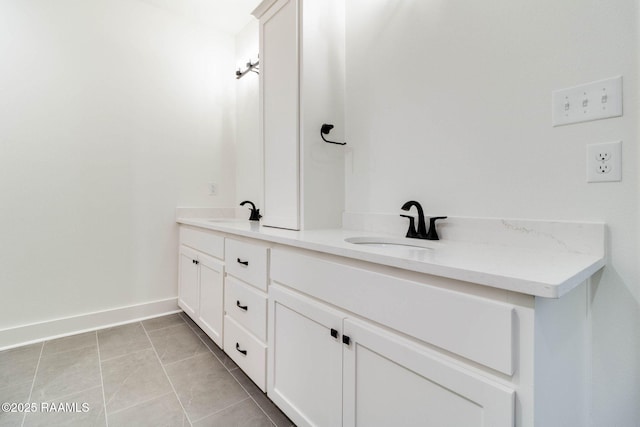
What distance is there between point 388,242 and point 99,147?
220 cm

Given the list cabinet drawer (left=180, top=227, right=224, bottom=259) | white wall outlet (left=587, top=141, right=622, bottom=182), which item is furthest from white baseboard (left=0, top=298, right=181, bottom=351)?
white wall outlet (left=587, top=141, right=622, bottom=182)

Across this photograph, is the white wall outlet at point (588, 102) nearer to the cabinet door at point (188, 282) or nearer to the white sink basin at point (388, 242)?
the white sink basin at point (388, 242)

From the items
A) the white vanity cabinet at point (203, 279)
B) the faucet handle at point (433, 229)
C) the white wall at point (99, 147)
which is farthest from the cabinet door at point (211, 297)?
the faucet handle at point (433, 229)

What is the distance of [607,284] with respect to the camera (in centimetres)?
82

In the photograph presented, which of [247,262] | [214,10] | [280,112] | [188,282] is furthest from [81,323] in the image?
[214,10]

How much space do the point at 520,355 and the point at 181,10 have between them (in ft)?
10.1

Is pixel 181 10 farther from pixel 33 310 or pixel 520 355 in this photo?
pixel 520 355

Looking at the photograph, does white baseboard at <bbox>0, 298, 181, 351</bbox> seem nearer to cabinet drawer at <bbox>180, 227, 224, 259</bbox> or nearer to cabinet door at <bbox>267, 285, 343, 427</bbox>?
cabinet drawer at <bbox>180, 227, 224, 259</bbox>

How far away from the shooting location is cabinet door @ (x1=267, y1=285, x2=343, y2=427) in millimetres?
943

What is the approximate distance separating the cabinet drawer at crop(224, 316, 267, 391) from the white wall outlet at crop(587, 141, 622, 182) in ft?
4.41

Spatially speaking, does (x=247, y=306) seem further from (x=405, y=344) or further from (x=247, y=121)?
(x=247, y=121)

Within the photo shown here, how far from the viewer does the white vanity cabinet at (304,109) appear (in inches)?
60.4

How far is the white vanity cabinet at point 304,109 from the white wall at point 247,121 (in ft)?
2.48

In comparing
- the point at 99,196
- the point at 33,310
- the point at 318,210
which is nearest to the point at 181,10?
the point at 99,196
